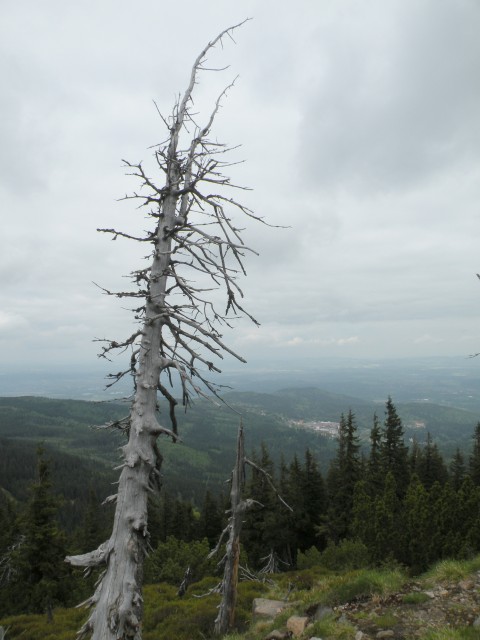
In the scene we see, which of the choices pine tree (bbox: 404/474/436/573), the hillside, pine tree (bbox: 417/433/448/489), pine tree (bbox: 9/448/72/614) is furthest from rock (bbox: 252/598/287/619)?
pine tree (bbox: 417/433/448/489)

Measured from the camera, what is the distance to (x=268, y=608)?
439 inches

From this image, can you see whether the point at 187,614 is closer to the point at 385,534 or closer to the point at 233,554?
the point at 233,554

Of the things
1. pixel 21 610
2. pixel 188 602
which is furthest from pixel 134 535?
pixel 21 610

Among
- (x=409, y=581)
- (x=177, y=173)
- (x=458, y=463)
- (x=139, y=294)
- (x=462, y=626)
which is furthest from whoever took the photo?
(x=458, y=463)

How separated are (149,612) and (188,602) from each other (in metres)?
1.81

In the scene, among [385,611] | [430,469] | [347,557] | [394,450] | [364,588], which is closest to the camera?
[385,611]

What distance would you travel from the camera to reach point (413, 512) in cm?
1378

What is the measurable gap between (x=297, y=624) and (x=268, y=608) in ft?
12.9

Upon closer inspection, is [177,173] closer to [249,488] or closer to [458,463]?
[249,488]

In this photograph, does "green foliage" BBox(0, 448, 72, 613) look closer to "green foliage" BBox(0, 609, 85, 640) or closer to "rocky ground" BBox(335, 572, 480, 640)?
"green foliage" BBox(0, 609, 85, 640)

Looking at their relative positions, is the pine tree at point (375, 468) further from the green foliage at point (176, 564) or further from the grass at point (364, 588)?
the grass at point (364, 588)

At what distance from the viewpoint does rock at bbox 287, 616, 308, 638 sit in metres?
7.67

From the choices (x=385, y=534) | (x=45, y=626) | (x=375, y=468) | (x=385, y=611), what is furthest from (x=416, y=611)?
(x=375, y=468)

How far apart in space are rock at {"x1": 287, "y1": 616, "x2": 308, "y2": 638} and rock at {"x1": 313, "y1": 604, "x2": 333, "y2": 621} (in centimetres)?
27
